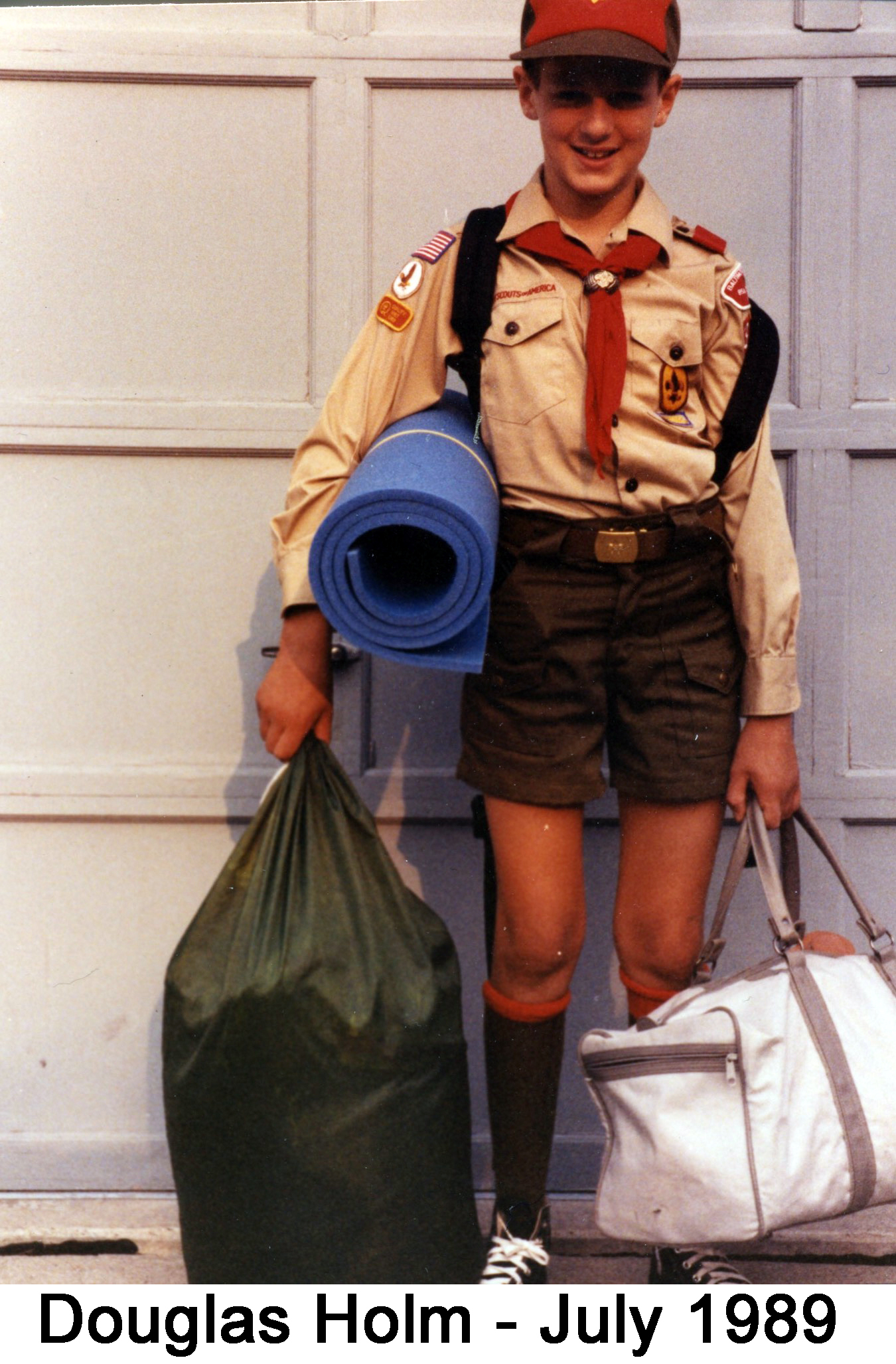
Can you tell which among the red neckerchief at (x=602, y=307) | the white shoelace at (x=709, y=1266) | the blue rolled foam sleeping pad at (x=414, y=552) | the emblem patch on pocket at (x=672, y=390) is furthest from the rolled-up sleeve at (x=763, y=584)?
the white shoelace at (x=709, y=1266)

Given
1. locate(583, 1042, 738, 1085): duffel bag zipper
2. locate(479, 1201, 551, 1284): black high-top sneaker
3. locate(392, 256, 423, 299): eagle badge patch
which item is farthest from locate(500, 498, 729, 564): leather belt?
locate(479, 1201, 551, 1284): black high-top sneaker

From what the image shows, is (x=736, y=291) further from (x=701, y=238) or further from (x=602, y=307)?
(x=602, y=307)

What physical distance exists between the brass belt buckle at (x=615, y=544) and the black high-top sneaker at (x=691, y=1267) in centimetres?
96

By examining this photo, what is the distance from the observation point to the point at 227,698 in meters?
2.22

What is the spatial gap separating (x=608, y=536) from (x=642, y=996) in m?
0.67

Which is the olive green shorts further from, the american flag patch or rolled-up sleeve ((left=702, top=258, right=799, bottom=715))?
the american flag patch

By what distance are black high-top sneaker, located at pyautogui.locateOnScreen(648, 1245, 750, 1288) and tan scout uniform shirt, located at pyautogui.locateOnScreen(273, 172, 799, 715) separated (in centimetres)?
92

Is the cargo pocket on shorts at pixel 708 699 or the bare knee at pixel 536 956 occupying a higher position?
the cargo pocket on shorts at pixel 708 699

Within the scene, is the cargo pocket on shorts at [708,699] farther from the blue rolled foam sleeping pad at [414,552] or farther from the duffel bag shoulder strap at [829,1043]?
the blue rolled foam sleeping pad at [414,552]

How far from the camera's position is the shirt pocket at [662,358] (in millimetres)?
1703

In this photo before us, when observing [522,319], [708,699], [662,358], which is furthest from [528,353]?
[708,699]

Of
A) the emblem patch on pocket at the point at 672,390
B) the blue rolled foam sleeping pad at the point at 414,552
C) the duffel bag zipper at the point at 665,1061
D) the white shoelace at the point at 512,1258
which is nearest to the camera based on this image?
the blue rolled foam sleeping pad at the point at 414,552

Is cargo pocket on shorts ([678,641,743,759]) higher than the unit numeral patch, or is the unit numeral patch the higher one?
the unit numeral patch

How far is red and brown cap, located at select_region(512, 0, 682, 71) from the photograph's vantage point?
1.58 m
